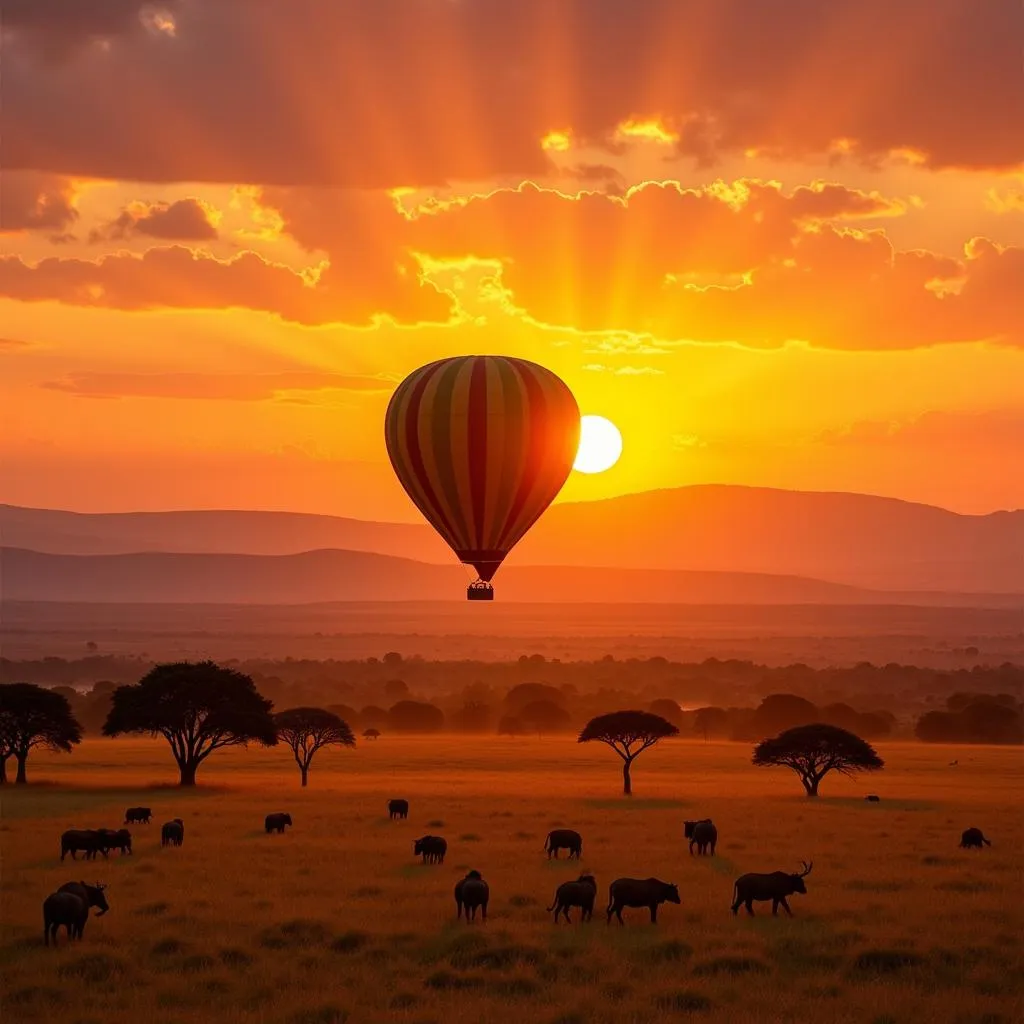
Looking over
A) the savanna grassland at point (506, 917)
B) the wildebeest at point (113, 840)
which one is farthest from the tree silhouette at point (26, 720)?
the wildebeest at point (113, 840)

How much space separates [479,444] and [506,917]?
31.1 metres

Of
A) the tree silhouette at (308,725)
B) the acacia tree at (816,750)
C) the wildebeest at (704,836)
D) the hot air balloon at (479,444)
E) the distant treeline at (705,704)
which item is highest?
the hot air balloon at (479,444)

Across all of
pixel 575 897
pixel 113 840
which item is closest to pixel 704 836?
pixel 575 897

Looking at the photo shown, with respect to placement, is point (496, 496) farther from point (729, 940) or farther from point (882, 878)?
point (729, 940)

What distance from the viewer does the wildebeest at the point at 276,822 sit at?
48.2 metres

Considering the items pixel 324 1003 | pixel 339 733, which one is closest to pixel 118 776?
pixel 339 733

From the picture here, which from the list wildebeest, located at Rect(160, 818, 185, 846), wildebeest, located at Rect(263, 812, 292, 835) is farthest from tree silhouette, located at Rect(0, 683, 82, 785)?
wildebeest, located at Rect(160, 818, 185, 846)

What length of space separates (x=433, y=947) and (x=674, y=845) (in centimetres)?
1653

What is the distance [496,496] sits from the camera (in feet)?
208

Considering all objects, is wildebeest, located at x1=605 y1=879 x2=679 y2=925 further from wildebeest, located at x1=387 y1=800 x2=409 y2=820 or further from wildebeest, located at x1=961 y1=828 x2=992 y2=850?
wildebeest, located at x1=387 y1=800 x2=409 y2=820

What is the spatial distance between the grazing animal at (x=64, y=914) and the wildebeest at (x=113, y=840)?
11.2 m

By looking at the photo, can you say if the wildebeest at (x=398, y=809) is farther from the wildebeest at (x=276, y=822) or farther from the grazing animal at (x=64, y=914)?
the grazing animal at (x=64, y=914)

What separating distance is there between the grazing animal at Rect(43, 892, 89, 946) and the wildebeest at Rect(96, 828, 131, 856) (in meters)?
11.2

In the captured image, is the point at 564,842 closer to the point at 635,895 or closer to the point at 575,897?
the point at 575,897
